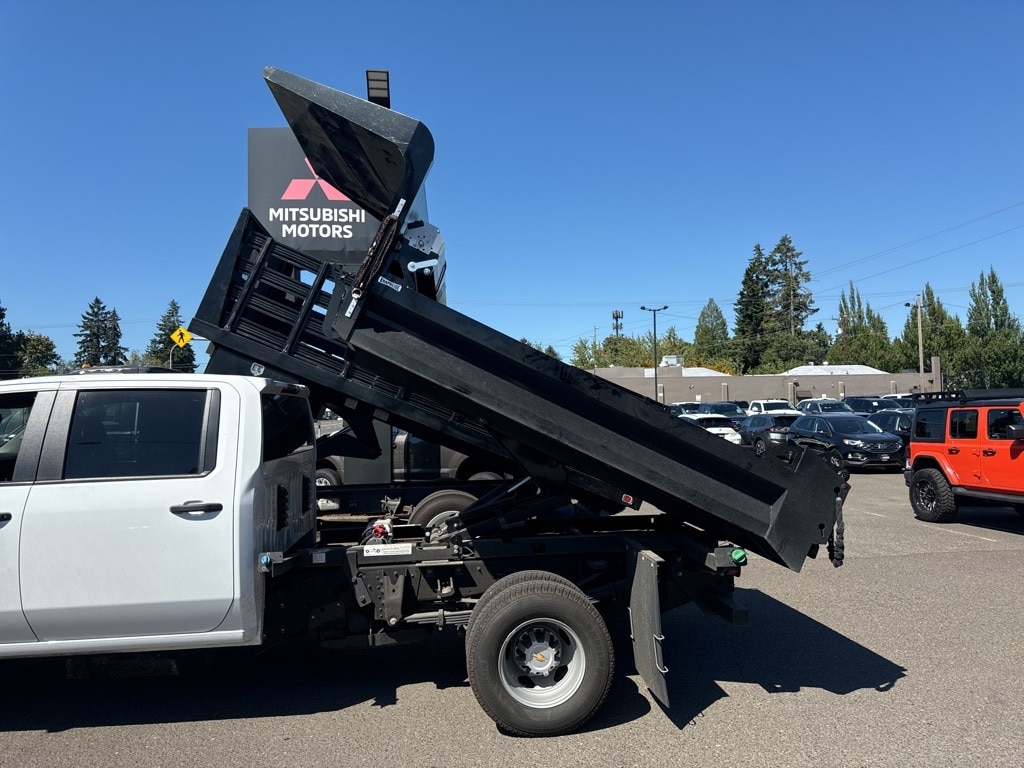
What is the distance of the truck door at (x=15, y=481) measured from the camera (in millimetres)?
3787

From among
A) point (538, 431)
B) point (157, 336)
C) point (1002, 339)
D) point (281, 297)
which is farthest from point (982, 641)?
point (157, 336)

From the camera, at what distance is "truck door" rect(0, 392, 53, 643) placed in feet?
12.4

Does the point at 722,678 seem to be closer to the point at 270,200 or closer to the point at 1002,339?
the point at 270,200

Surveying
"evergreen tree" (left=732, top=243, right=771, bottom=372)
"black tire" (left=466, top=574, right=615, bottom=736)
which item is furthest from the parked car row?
"evergreen tree" (left=732, top=243, right=771, bottom=372)

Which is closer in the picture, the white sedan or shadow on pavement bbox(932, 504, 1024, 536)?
shadow on pavement bbox(932, 504, 1024, 536)

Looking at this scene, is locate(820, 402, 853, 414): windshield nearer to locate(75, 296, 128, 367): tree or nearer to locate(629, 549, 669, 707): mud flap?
locate(629, 549, 669, 707): mud flap

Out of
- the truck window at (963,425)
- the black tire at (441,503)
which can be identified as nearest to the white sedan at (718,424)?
the truck window at (963,425)

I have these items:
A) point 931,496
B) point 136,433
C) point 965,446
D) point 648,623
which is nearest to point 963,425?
point 965,446

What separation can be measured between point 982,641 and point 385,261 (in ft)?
18.0

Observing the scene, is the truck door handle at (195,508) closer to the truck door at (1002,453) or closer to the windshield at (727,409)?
the truck door at (1002,453)

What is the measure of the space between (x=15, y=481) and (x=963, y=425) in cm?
1207

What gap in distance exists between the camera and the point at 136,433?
4.06 metres

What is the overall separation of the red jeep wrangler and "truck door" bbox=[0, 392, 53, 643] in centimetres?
1130

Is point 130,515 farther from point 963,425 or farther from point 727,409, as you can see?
point 727,409
